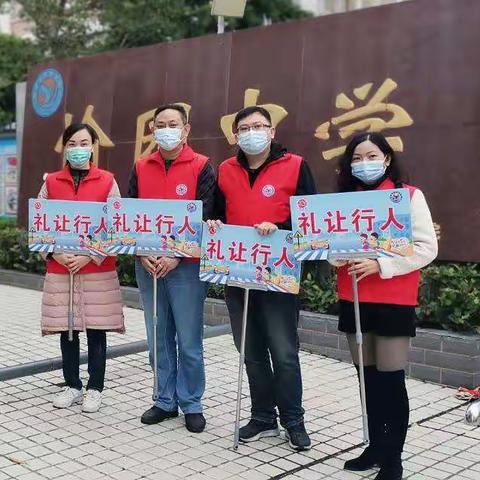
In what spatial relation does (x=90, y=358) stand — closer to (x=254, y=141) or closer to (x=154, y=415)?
(x=154, y=415)

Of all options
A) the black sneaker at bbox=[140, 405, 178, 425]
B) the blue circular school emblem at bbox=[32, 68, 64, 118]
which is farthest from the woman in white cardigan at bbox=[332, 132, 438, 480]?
the blue circular school emblem at bbox=[32, 68, 64, 118]

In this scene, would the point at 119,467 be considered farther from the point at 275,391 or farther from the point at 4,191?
the point at 4,191

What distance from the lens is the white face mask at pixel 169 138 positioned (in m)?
3.77

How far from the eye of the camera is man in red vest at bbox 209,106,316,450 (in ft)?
11.4

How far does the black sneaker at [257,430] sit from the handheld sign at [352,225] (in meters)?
1.05

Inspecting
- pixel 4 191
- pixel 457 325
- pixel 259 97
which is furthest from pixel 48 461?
pixel 4 191

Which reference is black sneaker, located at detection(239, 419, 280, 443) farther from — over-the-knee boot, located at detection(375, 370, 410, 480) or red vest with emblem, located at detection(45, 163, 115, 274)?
red vest with emblem, located at detection(45, 163, 115, 274)

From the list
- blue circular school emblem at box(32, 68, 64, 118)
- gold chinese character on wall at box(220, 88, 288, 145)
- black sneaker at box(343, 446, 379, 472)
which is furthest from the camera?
blue circular school emblem at box(32, 68, 64, 118)

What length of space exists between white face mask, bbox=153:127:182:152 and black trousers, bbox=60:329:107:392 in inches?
48.7

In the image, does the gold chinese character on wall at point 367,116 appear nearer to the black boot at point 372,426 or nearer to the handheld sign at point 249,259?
the handheld sign at point 249,259

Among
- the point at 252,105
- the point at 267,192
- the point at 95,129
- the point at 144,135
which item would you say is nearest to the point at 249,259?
the point at 267,192

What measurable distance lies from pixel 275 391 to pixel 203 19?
1380cm

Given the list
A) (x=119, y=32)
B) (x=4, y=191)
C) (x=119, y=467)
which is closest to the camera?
(x=119, y=467)

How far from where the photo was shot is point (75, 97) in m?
8.84
